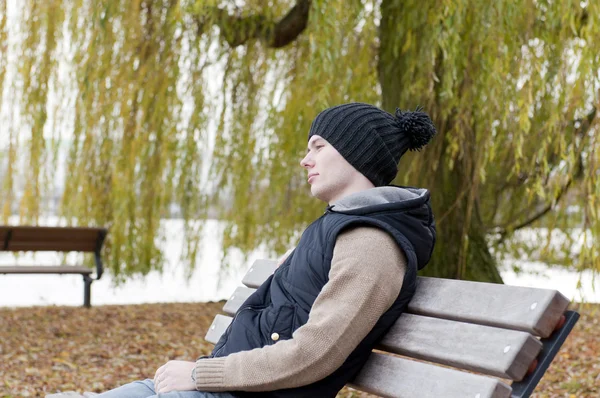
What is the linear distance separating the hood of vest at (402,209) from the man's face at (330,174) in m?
0.05

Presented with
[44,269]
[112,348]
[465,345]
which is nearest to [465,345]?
[465,345]

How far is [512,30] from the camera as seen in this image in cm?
494

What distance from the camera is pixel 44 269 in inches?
282

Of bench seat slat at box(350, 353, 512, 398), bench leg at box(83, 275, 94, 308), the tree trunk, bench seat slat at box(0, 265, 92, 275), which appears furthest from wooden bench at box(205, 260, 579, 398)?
bench leg at box(83, 275, 94, 308)

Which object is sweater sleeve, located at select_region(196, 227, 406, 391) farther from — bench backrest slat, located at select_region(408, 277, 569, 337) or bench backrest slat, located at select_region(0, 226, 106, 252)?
bench backrest slat, located at select_region(0, 226, 106, 252)

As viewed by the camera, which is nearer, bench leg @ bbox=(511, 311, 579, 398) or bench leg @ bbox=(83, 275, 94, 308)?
bench leg @ bbox=(511, 311, 579, 398)

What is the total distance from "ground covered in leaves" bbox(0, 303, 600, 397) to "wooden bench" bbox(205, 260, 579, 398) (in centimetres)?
264

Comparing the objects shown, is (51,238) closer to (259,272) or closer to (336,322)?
(259,272)

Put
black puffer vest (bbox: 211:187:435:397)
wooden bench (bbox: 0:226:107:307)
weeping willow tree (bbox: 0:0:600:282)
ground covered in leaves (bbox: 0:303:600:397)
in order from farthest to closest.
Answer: wooden bench (bbox: 0:226:107:307) → weeping willow tree (bbox: 0:0:600:282) → ground covered in leaves (bbox: 0:303:600:397) → black puffer vest (bbox: 211:187:435:397)

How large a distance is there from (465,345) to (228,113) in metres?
5.47

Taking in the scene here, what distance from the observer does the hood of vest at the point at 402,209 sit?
6.58 ft

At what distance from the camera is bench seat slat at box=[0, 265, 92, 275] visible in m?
6.90

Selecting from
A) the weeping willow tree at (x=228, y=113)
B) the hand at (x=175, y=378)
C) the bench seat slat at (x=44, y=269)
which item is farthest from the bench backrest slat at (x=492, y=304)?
the bench seat slat at (x=44, y=269)

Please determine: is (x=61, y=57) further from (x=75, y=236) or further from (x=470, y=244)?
(x=470, y=244)
